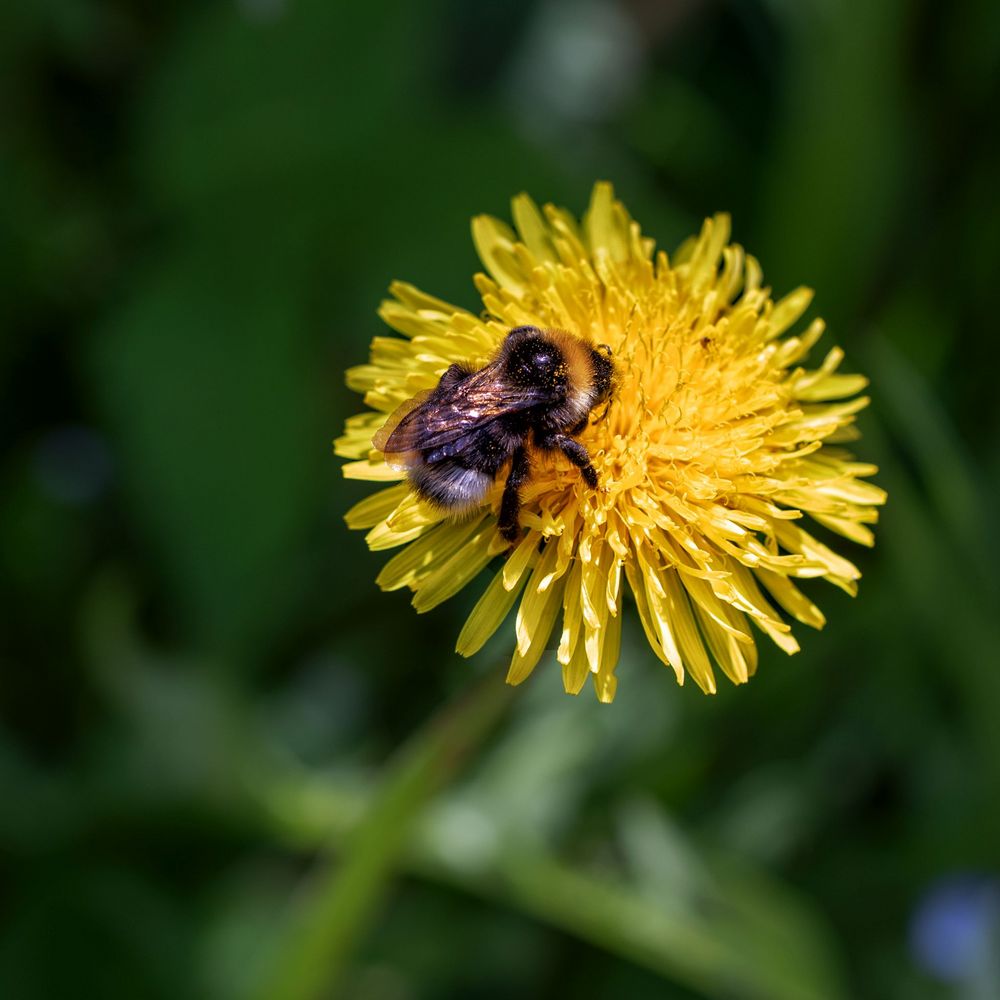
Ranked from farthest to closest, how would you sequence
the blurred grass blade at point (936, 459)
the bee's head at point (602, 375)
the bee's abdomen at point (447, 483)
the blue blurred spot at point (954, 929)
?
1. the blue blurred spot at point (954, 929)
2. the blurred grass blade at point (936, 459)
3. the bee's head at point (602, 375)
4. the bee's abdomen at point (447, 483)

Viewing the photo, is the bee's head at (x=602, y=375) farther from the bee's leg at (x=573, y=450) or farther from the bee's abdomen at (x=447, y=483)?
the bee's abdomen at (x=447, y=483)

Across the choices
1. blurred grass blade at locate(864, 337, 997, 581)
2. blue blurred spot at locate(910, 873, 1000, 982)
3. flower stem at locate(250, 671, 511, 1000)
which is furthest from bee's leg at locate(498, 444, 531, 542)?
blue blurred spot at locate(910, 873, 1000, 982)

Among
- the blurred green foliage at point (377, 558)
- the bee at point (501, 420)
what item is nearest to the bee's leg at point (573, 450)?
the bee at point (501, 420)

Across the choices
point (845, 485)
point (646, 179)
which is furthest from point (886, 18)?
point (845, 485)

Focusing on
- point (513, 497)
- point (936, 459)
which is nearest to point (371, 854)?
point (513, 497)

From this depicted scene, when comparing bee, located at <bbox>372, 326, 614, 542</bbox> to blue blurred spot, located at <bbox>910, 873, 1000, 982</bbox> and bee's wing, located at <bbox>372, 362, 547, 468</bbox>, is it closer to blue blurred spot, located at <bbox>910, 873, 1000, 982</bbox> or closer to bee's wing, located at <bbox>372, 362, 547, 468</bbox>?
bee's wing, located at <bbox>372, 362, 547, 468</bbox>

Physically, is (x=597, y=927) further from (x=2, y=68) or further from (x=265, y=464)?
(x=2, y=68)
